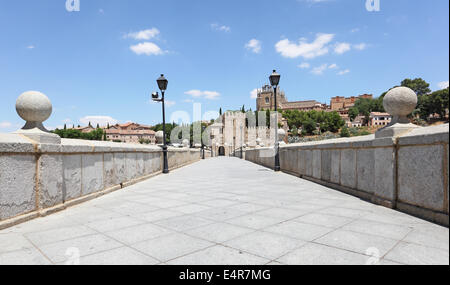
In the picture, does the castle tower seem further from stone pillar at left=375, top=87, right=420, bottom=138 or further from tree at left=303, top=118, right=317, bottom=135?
stone pillar at left=375, top=87, right=420, bottom=138

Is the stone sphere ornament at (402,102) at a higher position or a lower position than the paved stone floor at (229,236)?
higher

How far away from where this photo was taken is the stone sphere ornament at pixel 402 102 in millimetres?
4562

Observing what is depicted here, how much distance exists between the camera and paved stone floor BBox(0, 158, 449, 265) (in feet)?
8.34

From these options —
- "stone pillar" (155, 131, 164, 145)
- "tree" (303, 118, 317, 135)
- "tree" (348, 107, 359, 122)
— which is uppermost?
"tree" (348, 107, 359, 122)

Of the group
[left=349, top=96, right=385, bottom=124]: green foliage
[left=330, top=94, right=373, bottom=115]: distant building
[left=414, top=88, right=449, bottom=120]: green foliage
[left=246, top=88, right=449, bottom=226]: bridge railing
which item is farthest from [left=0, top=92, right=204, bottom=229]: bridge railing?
[left=330, top=94, right=373, bottom=115]: distant building

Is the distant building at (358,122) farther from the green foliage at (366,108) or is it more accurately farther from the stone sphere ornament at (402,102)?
the stone sphere ornament at (402,102)

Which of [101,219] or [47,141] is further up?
[47,141]

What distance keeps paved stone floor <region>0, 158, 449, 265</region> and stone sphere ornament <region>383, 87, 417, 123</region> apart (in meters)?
1.63

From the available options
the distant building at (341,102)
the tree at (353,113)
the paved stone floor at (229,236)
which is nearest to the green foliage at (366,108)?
the tree at (353,113)

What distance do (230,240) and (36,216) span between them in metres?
3.28

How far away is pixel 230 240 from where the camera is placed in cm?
303

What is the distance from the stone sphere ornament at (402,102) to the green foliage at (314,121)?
11524 centimetres
